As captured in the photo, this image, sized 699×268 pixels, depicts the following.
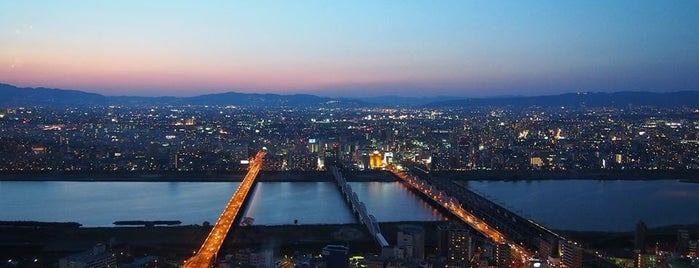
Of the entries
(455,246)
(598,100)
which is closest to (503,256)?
(455,246)

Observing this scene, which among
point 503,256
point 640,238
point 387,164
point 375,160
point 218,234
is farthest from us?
point 375,160

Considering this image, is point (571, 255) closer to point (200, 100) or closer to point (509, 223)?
point (509, 223)

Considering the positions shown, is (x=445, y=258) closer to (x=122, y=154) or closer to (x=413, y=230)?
(x=413, y=230)

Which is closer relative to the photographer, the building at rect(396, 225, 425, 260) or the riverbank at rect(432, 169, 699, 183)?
the building at rect(396, 225, 425, 260)

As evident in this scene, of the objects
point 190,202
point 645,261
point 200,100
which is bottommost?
point 190,202

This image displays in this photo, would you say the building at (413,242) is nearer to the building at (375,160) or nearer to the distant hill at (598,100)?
the building at (375,160)

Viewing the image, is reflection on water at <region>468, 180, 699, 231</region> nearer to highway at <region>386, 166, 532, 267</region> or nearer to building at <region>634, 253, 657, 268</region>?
highway at <region>386, 166, 532, 267</region>

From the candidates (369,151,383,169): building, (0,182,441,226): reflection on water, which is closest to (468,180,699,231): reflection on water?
(0,182,441,226): reflection on water

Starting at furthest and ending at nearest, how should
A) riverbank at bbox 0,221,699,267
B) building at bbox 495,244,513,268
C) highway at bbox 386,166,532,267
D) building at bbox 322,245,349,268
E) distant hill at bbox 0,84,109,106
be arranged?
distant hill at bbox 0,84,109,106 < riverbank at bbox 0,221,699,267 < highway at bbox 386,166,532,267 < building at bbox 495,244,513,268 < building at bbox 322,245,349,268
